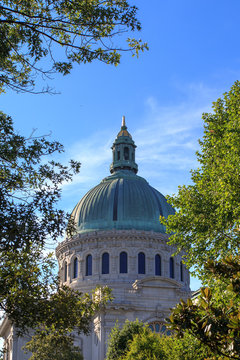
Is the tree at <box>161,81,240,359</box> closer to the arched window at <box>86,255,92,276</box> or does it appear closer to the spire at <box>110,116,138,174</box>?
the arched window at <box>86,255,92,276</box>

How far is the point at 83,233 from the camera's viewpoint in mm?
79875

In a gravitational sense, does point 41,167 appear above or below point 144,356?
above

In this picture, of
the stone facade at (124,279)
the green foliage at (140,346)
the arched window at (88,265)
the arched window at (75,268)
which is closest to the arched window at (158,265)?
the stone facade at (124,279)

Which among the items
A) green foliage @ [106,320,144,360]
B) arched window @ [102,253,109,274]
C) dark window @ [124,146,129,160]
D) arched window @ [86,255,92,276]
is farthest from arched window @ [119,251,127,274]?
green foliage @ [106,320,144,360]

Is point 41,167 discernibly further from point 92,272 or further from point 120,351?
point 92,272

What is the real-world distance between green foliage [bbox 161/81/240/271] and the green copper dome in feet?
170

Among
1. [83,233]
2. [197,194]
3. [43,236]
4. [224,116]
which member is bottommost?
[43,236]

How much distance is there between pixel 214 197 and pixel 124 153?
2675 inches

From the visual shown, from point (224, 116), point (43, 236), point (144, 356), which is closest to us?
point (43, 236)

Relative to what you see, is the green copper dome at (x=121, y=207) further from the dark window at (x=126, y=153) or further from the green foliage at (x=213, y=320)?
the green foliage at (x=213, y=320)

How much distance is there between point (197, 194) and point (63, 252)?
57.5 m

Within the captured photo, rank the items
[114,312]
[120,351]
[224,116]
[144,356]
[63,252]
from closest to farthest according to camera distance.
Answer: [224,116], [144,356], [120,351], [114,312], [63,252]

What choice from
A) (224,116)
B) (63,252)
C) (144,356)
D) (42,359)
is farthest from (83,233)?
(224,116)

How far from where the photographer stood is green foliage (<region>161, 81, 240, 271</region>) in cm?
2483
